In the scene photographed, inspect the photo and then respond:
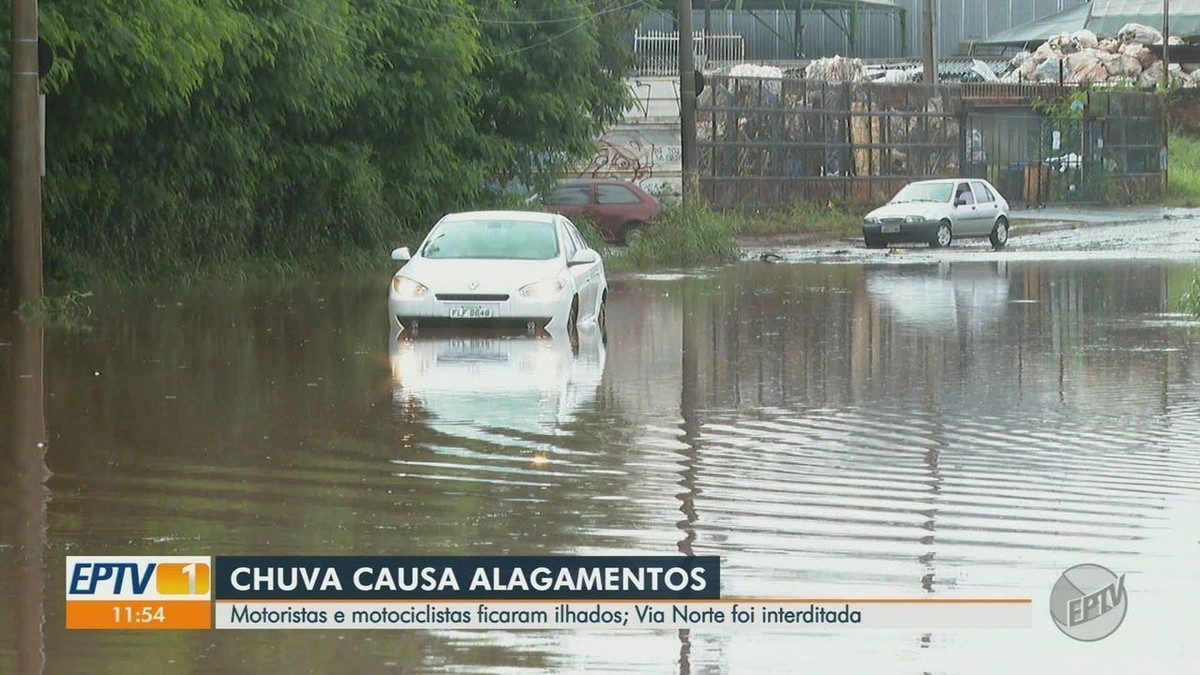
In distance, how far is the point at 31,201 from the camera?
2036 centimetres

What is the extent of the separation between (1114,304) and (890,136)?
2649 centimetres

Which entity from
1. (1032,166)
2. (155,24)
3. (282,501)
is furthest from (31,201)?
(1032,166)

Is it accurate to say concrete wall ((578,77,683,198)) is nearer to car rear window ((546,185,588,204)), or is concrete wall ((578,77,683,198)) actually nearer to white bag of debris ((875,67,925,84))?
car rear window ((546,185,588,204))

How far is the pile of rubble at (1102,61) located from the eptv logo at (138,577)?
62010 millimetres

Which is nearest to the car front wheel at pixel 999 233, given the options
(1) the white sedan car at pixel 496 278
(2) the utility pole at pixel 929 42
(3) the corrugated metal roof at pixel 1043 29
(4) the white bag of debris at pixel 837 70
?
(2) the utility pole at pixel 929 42

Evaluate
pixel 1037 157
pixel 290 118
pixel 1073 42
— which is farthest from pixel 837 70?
pixel 290 118

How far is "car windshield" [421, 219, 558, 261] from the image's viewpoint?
66.4ft

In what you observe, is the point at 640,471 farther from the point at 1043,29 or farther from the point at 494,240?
the point at 1043,29

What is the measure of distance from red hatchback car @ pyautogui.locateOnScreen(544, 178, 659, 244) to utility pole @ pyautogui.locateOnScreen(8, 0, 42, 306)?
18.1 meters

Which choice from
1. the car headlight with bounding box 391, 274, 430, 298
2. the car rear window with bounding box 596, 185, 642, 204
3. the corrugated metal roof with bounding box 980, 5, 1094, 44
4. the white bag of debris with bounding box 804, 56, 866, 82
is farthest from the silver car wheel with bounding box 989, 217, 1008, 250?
the corrugated metal roof with bounding box 980, 5, 1094, 44

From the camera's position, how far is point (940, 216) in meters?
39.7

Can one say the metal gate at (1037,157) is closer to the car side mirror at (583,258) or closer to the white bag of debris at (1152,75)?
the white bag of debris at (1152,75)

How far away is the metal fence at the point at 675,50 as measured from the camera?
58.8 meters

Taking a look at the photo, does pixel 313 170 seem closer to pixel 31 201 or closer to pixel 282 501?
pixel 31 201
